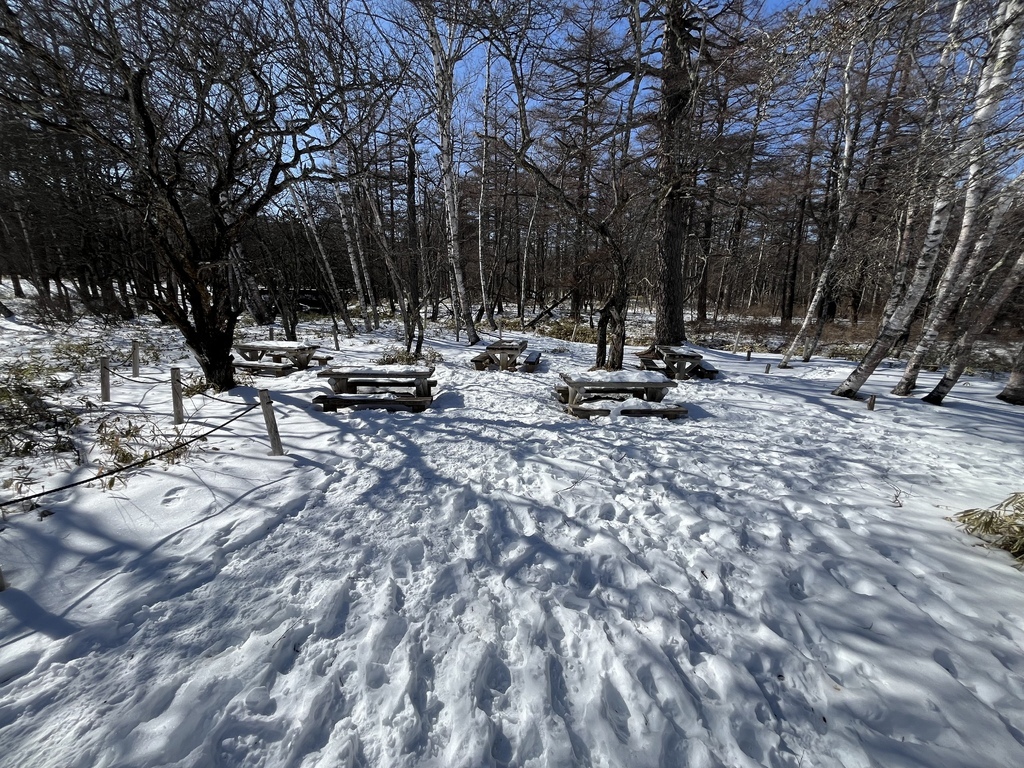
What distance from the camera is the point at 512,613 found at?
2.40 m

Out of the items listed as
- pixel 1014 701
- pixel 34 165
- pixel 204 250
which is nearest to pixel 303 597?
pixel 1014 701

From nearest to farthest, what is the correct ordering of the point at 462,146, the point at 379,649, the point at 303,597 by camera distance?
1. the point at 379,649
2. the point at 303,597
3. the point at 462,146

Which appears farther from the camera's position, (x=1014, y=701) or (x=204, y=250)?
(x=204, y=250)

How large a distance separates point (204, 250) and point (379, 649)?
8.12 m

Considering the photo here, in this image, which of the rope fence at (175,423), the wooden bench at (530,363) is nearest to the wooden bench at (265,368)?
the rope fence at (175,423)

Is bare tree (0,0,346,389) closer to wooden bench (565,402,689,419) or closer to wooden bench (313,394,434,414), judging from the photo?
wooden bench (313,394,434,414)

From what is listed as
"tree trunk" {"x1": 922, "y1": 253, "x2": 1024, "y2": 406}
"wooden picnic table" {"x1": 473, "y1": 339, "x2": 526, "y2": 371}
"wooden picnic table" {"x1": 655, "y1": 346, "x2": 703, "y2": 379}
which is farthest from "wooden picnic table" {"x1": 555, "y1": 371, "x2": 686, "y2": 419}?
"tree trunk" {"x1": 922, "y1": 253, "x2": 1024, "y2": 406}

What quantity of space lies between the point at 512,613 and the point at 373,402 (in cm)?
462

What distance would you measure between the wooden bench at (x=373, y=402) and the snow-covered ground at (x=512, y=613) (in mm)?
1472

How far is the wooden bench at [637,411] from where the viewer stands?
6047mm

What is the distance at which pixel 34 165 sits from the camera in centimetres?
1075

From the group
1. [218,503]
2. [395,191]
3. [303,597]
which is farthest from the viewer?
[395,191]

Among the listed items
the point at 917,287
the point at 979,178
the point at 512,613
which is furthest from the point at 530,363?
the point at 512,613

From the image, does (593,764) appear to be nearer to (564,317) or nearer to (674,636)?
(674,636)
